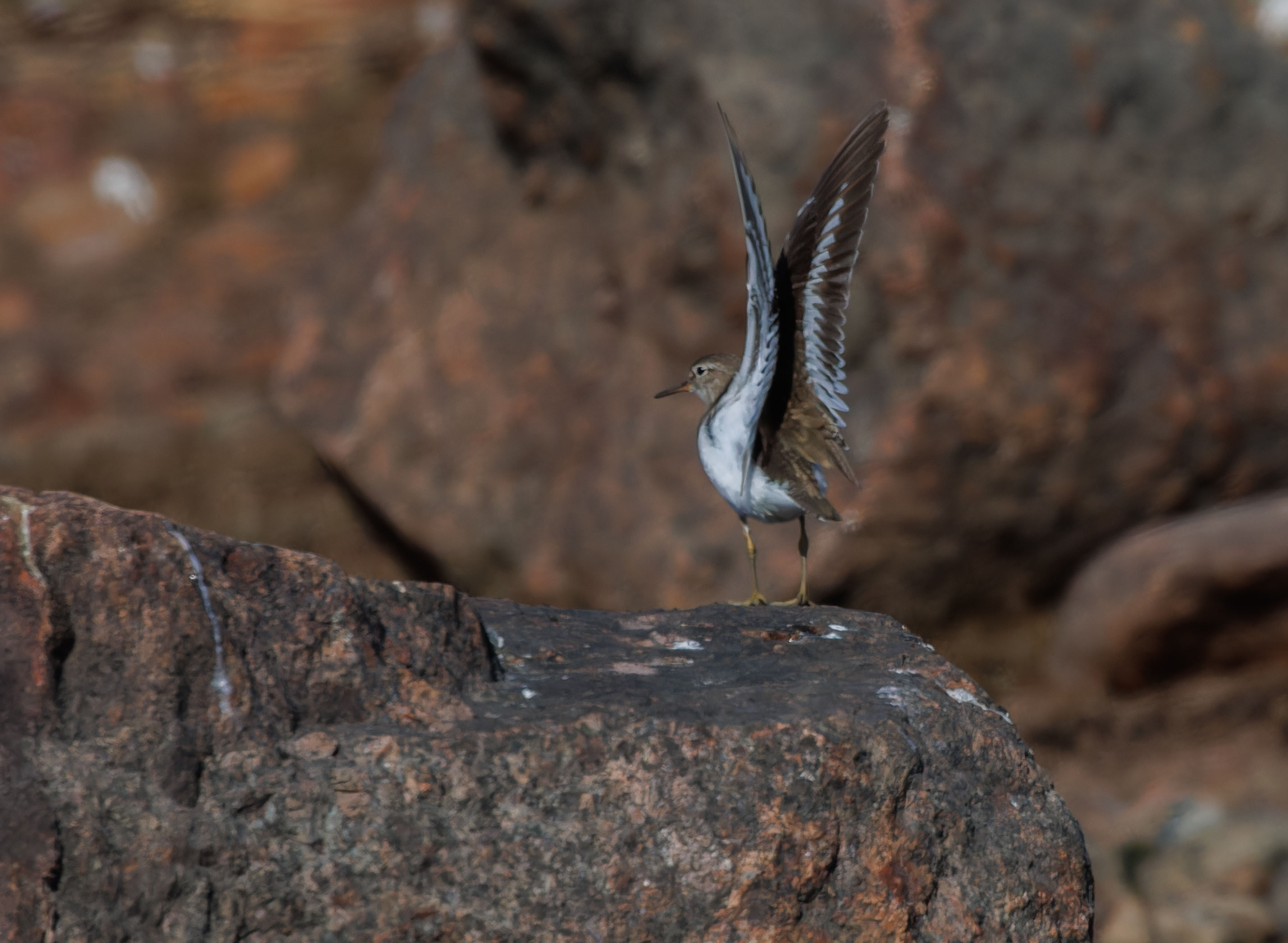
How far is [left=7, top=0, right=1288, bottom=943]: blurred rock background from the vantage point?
8156 mm

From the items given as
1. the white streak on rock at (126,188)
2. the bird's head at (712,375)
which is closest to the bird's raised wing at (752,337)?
the bird's head at (712,375)

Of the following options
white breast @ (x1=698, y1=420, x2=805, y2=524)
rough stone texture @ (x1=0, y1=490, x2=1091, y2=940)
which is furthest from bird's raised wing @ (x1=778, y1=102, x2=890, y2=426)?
rough stone texture @ (x1=0, y1=490, x2=1091, y2=940)

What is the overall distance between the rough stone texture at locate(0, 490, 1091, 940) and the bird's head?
2.27 meters

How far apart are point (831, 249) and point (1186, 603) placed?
460cm

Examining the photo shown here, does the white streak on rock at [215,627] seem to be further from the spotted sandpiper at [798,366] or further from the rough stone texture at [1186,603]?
the rough stone texture at [1186,603]

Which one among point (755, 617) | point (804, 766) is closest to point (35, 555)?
point (804, 766)

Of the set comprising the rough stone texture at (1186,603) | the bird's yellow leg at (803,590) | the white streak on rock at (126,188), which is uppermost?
the white streak on rock at (126,188)

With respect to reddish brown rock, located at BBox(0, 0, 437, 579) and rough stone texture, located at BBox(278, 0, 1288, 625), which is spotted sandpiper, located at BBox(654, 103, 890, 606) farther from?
reddish brown rock, located at BBox(0, 0, 437, 579)

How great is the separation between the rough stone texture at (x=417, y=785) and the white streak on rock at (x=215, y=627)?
12mm

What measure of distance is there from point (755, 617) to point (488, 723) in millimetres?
1408

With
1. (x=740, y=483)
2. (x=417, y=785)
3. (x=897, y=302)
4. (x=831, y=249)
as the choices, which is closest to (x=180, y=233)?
(x=897, y=302)

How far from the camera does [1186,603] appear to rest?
8.13 m

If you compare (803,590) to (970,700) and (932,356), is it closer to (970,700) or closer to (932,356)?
(970,700)

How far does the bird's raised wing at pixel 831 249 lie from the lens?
444 centimetres
